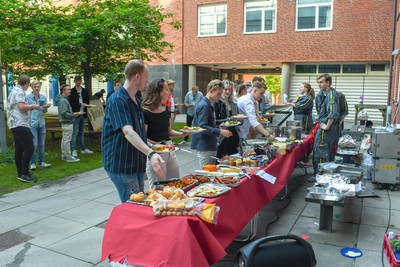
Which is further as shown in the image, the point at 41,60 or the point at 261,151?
the point at 41,60

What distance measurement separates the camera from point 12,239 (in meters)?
4.56

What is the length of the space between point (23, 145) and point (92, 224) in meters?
2.90

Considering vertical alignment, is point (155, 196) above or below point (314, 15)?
below

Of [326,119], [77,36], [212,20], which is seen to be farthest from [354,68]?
[77,36]

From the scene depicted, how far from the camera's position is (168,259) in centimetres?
256

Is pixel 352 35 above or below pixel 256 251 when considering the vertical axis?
above

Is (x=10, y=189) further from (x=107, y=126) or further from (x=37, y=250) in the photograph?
(x=107, y=126)

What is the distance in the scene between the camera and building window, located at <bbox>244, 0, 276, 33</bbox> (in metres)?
19.8

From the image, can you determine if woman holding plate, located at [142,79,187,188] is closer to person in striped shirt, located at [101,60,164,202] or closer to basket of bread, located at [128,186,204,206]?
person in striped shirt, located at [101,60,164,202]

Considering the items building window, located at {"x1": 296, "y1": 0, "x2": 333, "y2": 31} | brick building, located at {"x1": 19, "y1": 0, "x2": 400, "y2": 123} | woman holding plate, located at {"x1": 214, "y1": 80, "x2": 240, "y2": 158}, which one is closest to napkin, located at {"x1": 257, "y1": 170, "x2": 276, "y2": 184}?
woman holding plate, located at {"x1": 214, "y1": 80, "x2": 240, "y2": 158}

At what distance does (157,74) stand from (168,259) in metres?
21.2

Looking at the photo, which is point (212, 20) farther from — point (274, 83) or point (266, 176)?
point (266, 176)

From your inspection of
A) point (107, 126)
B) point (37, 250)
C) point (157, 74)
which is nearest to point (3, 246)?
point (37, 250)

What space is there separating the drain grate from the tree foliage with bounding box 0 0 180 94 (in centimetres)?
639
